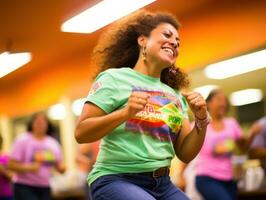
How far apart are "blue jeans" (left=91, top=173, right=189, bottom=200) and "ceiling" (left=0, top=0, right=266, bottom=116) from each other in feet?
9.96

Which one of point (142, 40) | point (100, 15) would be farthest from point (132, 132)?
point (100, 15)

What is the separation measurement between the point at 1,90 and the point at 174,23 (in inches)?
388

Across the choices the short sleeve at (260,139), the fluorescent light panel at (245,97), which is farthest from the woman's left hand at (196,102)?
the fluorescent light panel at (245,97)

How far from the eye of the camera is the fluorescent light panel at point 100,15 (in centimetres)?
620

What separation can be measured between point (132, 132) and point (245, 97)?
552 cm

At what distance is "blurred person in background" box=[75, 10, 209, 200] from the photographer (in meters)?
2.11

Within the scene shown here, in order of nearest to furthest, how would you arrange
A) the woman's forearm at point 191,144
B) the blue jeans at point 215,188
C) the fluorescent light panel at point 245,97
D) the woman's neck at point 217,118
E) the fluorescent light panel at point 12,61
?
the woman's forearm at point 191,144, the blue jeans at point 215,188, the woman's neck at point 217,118, the fluorescent light panel at point 245,97, the fluorescent light panel at point 12,61

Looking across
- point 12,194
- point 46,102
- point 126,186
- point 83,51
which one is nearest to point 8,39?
point 83,51

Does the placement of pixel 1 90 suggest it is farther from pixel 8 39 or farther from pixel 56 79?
pixel 8 39

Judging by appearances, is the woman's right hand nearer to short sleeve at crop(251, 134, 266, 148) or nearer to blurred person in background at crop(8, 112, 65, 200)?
short sleeve at crop(251, 134, 266, 148)

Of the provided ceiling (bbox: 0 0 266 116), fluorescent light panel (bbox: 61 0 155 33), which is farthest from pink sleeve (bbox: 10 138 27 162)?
fluorescent light panel (bbox: 61 0 155 33)

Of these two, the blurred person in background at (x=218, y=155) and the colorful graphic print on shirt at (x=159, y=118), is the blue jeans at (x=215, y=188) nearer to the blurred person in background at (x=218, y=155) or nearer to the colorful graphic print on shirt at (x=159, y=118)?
the blurred person in background at (x=218, y=155)

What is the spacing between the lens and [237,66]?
6734 millimetres

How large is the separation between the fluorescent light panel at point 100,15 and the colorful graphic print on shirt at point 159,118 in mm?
3894
